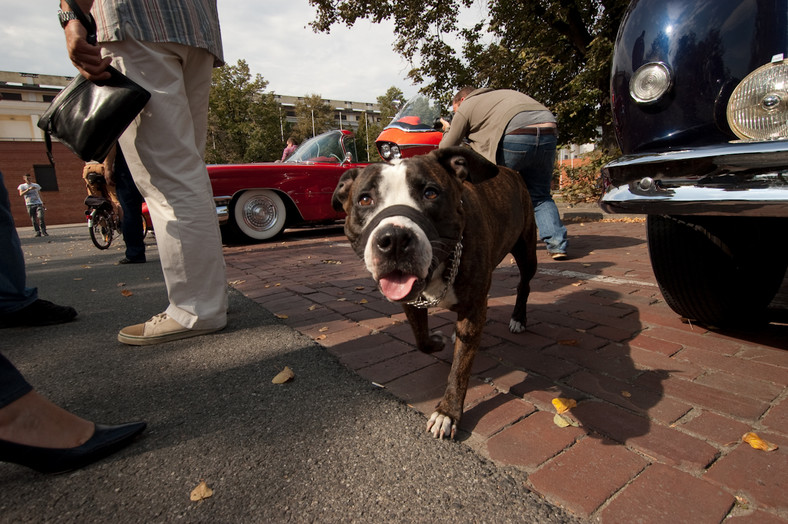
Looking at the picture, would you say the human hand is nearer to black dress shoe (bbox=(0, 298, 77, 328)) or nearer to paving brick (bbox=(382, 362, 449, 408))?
black dress shoe (bbox=(0, 298, 77, 328))

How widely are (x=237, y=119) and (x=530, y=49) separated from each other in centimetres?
3135

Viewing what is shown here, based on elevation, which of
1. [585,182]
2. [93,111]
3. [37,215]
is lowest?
[37,215]

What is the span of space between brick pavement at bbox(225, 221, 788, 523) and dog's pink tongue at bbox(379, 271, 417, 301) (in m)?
0.55

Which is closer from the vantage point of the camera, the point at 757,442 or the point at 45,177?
the point at 757,442

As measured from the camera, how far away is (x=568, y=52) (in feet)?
40.7

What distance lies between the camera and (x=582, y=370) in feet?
7.00

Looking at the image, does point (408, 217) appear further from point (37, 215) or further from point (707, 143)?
point (37, 215)

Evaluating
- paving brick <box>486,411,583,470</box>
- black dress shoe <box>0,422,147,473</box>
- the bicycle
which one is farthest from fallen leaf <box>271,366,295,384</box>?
the bicycle

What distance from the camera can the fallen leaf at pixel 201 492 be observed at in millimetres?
1318

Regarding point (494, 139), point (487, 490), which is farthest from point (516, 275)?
point (487, 490)

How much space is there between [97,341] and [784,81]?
12.4 feet

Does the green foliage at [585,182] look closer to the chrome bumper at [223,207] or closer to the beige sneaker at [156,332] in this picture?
the chrome bumper at [223,207]

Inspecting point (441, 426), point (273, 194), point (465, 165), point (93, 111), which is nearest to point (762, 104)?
point (465, 165)

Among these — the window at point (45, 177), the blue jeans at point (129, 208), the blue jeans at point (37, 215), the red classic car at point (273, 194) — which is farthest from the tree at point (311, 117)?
the blue jeans at point (129, 208)
